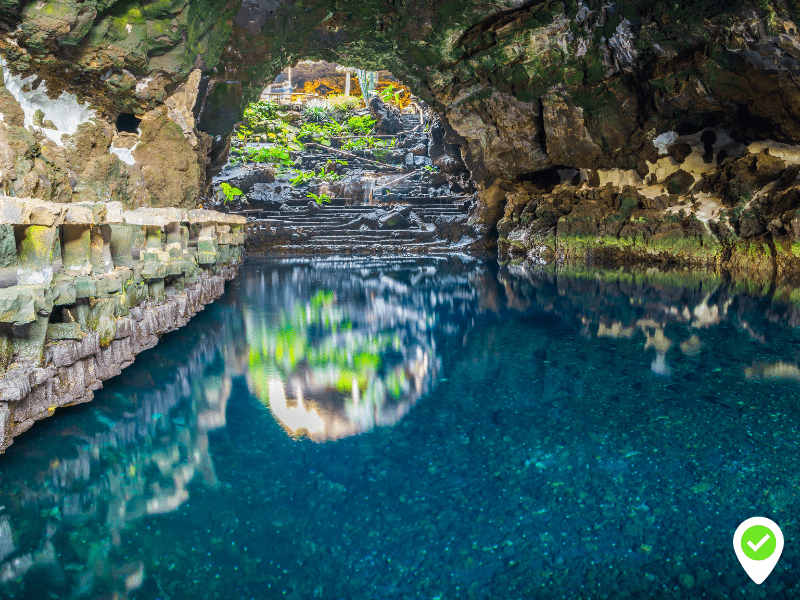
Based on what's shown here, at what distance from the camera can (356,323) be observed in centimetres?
726

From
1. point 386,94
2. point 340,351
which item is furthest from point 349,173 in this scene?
point 340,351

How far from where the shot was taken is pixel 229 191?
2202cm

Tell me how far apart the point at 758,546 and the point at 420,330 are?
4.70 m

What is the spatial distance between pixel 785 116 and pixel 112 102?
13193 mm

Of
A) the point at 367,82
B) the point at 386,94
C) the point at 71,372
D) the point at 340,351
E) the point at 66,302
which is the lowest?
the point at 340,351

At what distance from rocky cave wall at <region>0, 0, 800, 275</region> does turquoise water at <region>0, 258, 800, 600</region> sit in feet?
13.2

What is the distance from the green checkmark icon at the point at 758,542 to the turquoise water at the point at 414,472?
3.0 inches

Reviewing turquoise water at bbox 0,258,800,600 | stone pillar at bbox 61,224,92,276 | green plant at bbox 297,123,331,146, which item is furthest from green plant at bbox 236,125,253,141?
stone pillar at bbox 61,224,92,276

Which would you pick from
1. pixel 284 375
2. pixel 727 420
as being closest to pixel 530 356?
pixel 727 420

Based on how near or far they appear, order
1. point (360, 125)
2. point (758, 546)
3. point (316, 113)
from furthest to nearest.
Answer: point (316, 113) → point (360, 125) → point (758, 546)

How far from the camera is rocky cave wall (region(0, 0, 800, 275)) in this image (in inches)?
302

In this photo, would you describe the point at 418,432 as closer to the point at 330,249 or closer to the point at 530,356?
the point at 530,356

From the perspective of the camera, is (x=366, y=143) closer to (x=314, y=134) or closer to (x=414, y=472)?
(x=314, y=134)

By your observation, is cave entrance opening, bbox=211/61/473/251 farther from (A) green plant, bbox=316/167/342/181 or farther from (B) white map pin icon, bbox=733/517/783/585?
(B) white map pin icon, bbox=733/517/783/585
